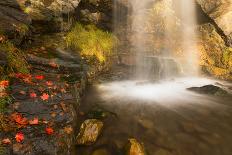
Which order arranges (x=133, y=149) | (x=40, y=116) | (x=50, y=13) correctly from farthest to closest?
(x=50, y=13)
(x=133, y=149)
(x=40, y=116)

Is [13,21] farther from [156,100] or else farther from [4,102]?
[156,100]

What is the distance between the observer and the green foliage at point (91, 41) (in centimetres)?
904

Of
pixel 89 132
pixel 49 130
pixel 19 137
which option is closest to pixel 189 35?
pixel 89 132

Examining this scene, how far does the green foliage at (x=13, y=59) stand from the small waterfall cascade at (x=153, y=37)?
5986 mm

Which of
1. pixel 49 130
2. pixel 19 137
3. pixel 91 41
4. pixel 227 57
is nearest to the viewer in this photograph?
pixel 19 137

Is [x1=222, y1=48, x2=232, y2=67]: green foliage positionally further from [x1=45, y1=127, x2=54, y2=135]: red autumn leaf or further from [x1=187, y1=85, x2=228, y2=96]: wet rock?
[x1=45, y1=127, x2=54, y2=135]: red autumn leaf

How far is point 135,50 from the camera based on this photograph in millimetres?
Answer: 11758

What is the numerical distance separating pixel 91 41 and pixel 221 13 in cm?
→ 786

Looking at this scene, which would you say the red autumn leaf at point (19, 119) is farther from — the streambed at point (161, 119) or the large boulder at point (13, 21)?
the large boulder at point (13, 21)

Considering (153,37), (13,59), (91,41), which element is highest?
(153,37)

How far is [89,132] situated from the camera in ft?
15.8

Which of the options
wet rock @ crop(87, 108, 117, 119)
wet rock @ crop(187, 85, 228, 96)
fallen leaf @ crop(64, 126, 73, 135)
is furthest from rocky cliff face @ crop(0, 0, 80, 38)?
wet rock @ crop(187, 85, 228, 96)

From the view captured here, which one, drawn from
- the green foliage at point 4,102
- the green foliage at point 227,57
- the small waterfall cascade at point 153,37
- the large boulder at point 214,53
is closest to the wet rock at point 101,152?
the green foliage at point 4,102

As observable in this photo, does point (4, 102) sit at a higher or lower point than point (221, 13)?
lower
